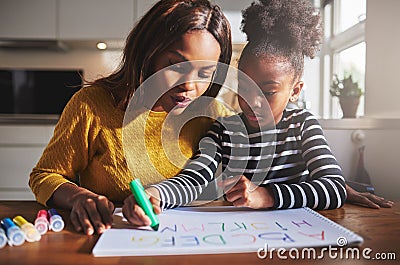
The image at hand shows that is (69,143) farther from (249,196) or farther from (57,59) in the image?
(57,59)

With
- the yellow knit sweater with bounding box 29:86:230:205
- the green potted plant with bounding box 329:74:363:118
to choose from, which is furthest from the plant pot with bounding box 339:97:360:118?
the yellow knit sweater with bounding box 29:86:230:205

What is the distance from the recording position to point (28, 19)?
2289 millimetres

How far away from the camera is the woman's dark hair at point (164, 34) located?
0.76m

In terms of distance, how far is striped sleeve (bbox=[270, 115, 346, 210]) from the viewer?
70 centimetres

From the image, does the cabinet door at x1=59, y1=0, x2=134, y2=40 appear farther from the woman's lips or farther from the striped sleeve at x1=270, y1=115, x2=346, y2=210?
the striped sleeve at x1=270, y1=115, x2=346, y2=210

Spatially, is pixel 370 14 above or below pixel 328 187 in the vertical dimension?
above

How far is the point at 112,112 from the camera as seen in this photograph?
0.82 meters

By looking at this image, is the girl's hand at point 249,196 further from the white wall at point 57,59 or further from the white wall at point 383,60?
the white wall at point 57,59

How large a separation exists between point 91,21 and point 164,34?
1623 millimetres

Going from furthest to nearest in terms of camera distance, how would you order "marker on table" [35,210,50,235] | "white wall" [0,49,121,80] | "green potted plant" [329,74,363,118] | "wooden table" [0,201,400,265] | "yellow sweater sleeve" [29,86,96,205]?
"white wall" [0,49,121,80] → "green potted plant" [329,74,363,118] → "yellow sweater sleeve" [29,86,96,205] → "marker on table" [35,210,50,235] → "wooden table" [0,201,400,265]

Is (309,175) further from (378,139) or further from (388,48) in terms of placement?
(388,48)

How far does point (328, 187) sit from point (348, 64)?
32 centimetres

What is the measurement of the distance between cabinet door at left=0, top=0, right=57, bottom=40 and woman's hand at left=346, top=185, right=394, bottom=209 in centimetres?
189

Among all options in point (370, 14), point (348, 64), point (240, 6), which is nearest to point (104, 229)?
point (240, 6)
